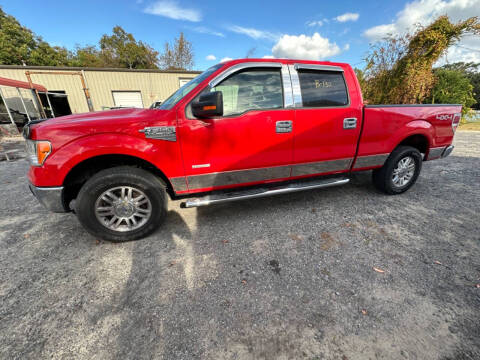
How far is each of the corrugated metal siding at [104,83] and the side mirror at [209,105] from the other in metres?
14.9

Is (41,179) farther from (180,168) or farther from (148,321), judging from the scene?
(148,321)

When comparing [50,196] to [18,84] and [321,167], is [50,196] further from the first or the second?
[18,84]

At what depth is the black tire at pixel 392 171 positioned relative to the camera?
10.8 ft

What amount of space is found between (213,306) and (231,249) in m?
0.71

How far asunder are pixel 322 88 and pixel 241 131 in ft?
4.39

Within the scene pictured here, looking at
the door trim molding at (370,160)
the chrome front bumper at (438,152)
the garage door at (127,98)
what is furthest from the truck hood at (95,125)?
the garage door at (127,98)

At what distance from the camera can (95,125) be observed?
206 cm

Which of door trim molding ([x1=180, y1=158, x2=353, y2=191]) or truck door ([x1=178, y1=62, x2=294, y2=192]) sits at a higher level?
truck door ([x1=178, y1=62, x2=294, y2=192])

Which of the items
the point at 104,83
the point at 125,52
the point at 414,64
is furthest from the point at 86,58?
the point at 414,64

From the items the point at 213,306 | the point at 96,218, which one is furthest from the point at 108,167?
the point at 213,306

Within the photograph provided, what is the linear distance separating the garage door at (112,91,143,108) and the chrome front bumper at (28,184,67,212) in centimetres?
1500

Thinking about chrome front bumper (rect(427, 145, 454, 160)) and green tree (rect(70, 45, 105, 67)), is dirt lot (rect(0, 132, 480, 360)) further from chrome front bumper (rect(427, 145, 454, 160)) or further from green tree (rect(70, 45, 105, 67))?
green tree (rect(70, 45, 105, 67))

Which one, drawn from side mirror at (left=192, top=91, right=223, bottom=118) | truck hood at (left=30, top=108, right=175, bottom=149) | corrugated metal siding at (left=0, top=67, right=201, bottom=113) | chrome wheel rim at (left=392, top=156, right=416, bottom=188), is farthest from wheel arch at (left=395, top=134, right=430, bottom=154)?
corrugated metal siding at (left=0, top=67, right=201, bottom=113)

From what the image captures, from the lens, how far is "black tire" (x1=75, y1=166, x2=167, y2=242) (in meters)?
2.17
